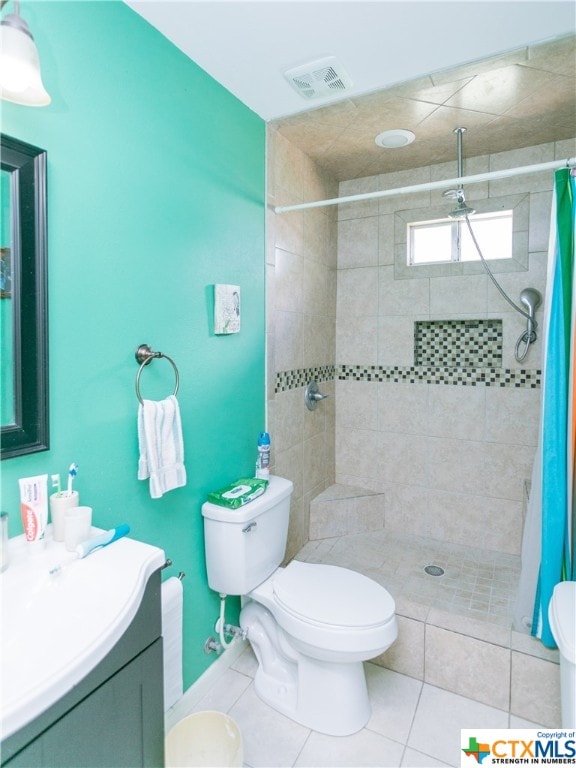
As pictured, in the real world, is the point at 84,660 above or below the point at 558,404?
below

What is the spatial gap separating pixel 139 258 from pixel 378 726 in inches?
73.5

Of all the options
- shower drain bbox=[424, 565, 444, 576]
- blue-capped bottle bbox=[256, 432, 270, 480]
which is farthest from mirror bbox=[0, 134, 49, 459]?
shower drain bbox=[424, 565, 444, 576]

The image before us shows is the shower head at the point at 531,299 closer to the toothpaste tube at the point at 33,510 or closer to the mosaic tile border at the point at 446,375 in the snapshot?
the mosaic tile border at the point at 446,375

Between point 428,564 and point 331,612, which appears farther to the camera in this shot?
point 428,564

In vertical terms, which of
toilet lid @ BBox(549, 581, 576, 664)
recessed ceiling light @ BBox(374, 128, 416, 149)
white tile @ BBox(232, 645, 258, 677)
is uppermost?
recessed ceiling light @ BBox(374, 128, 416, 149)

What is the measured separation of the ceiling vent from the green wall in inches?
11.0

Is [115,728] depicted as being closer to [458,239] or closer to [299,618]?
[299,618]

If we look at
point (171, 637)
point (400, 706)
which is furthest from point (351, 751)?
point (171, 637)

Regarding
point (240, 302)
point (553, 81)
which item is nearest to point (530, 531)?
point (240, 302)

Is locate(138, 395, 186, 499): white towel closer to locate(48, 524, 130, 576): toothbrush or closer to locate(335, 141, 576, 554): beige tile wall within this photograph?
locate(48, 524, 130, 576): toothbrush

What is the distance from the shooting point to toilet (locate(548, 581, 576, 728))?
3.94 ft

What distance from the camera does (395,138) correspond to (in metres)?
2.24

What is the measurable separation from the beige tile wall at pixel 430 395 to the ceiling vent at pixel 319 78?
1021 millimetres

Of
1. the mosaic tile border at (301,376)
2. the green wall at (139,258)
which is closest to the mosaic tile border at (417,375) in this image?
the mosaic tile border at (301,376)
